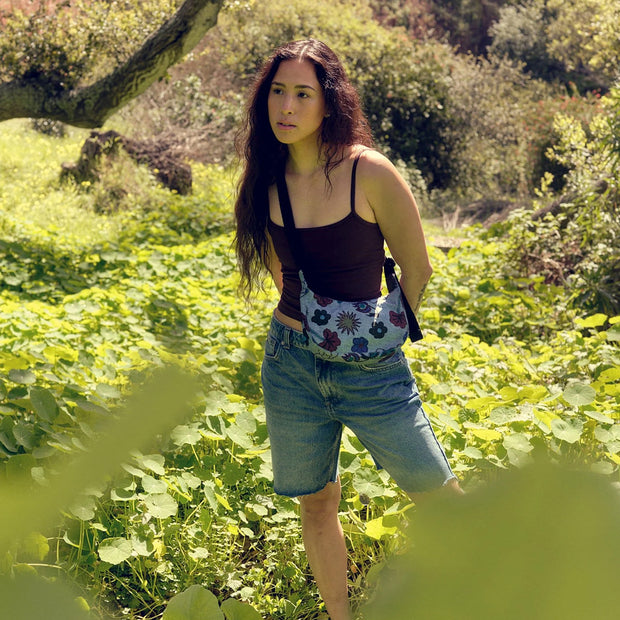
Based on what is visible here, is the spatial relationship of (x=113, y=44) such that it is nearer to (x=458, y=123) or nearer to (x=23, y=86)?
(x=23, y=86)

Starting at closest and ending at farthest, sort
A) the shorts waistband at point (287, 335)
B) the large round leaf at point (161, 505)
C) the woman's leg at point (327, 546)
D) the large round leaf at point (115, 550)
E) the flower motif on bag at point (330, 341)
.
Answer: the flower motif on bag at point (330, 341) < the shorts waistband at point (287, 335) < the woman's leg at point (327, 546) < the large round leaf at point (115, 550) < the large round leaf at point (161, 505)

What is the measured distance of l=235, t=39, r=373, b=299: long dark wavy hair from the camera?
2057 mm

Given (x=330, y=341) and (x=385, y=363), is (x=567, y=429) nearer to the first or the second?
(x=385, y=363)

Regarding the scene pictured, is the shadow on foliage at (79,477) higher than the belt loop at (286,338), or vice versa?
the shadow on foliage at (79,477)

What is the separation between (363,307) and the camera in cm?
200

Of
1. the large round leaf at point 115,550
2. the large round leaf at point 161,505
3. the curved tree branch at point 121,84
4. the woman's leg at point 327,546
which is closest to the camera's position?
the woman's leg at point 327,546

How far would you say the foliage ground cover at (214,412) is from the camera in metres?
2.48

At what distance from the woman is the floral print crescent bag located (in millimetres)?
38

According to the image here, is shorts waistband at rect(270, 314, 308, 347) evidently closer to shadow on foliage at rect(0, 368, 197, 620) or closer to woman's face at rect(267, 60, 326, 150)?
woman's face at rect(267, 60, 326, 150)

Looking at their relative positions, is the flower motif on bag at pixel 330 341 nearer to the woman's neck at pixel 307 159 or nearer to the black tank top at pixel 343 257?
the black tank top at pixel 343 257

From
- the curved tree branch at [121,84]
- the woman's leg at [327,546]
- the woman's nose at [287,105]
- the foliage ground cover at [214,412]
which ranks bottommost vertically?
the foliage ground cover at [214,412]

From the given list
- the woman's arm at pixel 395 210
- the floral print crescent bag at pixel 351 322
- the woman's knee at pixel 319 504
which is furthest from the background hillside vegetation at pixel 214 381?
the woman's arm at pixel 395 210

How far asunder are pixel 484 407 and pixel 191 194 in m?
7.03

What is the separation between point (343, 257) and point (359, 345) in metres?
0.25
